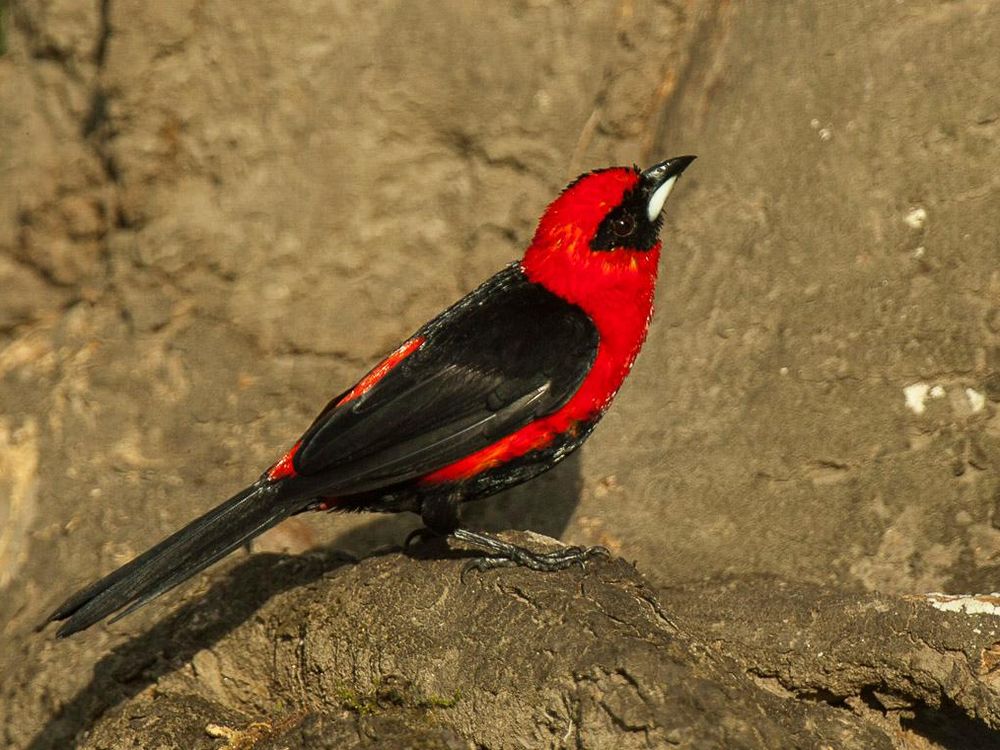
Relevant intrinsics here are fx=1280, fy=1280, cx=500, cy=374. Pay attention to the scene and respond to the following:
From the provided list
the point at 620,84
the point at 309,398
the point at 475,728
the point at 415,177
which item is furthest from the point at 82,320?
the point at 475,728

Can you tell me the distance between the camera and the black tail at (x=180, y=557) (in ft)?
14.1

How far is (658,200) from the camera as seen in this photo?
4957mm

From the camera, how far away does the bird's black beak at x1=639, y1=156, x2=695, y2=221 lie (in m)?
4.93

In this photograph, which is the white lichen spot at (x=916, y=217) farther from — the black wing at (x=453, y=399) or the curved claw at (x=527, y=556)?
the curved claw at (x=527, y=556)

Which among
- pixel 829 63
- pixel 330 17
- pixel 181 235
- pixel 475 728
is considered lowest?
pixel 475 728

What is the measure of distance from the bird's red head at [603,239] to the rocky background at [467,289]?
3.26ft

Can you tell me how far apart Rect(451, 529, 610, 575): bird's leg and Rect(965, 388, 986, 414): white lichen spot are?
65.3 inches

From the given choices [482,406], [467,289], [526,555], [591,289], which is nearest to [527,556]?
[526,555]

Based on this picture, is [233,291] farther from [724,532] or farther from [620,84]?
[724,532]

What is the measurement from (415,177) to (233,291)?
3.57 ft

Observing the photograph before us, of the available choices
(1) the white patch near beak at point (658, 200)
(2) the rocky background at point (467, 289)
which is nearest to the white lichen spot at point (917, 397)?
(2) the rocky background at point (467, 289)

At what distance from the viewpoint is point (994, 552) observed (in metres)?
4.84

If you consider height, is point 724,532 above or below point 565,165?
below

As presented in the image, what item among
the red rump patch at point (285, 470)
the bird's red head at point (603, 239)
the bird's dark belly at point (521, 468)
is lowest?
the bird's dark belly at point (521, 468)
